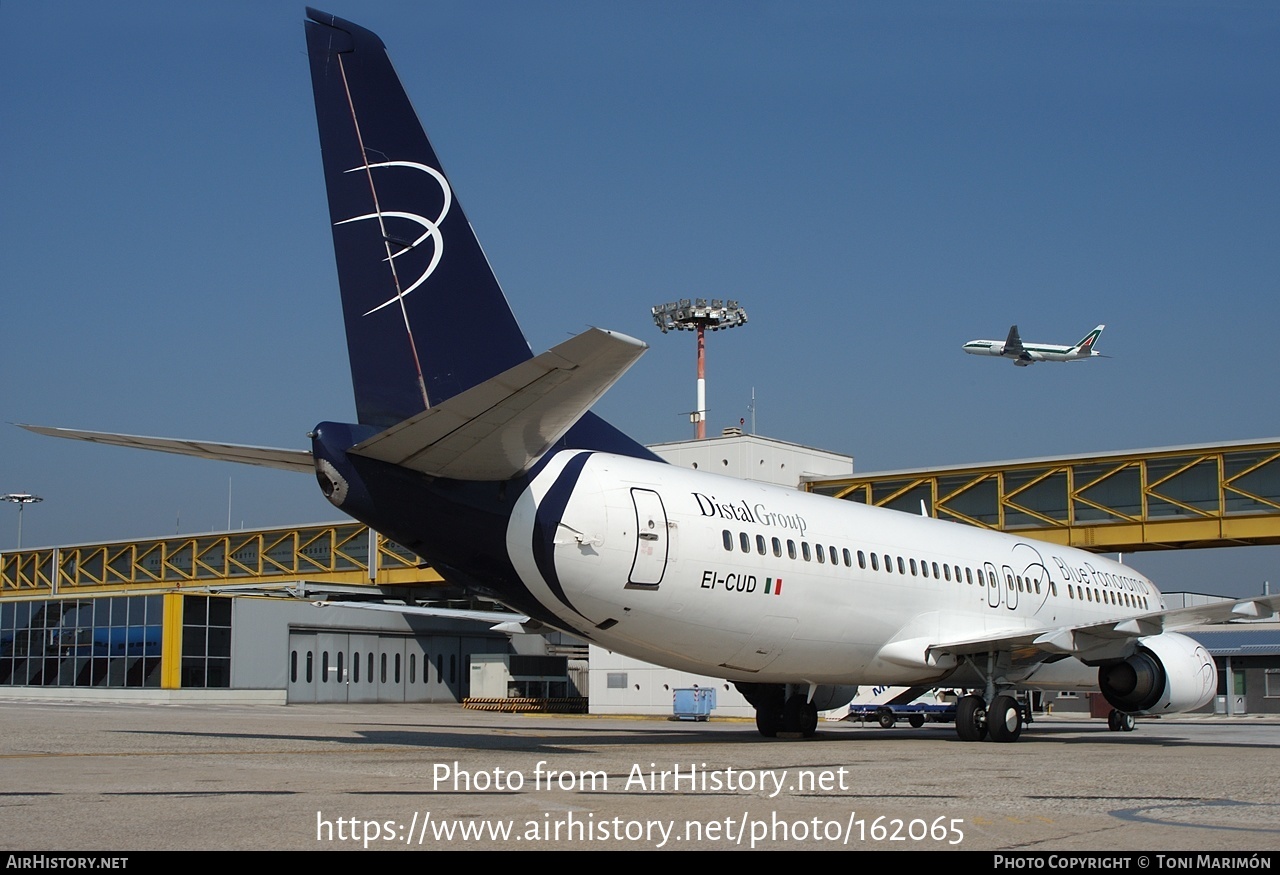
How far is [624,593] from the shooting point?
15.6 metres

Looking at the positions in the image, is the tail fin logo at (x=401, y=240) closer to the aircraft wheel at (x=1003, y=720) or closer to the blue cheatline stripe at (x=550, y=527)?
the blue cheatline stripe at (x=550, y=527)

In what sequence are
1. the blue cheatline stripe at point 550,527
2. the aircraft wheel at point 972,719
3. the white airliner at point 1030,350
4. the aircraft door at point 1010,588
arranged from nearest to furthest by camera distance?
the blue cheatline stripe at point 550,527 < the aircraft wheel at point 972,719 < the aircraft door at point 1010,588 < the white airliner at point 1030,350

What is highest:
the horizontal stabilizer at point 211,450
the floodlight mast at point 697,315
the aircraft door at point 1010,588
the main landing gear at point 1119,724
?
the floodlight mast at point 697,315

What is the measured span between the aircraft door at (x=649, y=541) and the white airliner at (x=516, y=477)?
0.02 metres

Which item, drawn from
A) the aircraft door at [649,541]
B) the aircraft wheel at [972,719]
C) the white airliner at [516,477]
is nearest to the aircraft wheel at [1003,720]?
the aircraft wheel at [972,719]

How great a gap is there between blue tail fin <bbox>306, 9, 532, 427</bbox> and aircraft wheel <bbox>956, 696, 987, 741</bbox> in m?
10.4

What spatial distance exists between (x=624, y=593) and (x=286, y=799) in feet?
22.1

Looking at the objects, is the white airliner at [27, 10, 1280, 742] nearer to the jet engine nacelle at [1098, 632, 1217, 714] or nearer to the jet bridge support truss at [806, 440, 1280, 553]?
the jet engine nacelle at [1098, 632, 1217, 714]

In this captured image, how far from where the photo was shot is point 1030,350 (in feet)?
250

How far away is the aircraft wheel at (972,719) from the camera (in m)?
20.7

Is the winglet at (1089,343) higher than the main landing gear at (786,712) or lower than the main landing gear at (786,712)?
higher

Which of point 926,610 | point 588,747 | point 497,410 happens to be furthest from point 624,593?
point 926,610
